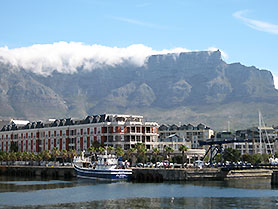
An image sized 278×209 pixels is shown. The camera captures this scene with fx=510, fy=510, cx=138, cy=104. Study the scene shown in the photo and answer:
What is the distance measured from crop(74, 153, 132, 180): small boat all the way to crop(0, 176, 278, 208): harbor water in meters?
12.1

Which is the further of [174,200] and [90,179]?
[90,179]

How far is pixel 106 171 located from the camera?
5640 inches

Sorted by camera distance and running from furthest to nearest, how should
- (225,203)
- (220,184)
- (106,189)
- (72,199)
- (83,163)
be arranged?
(83,163)
(220,184)
(106,189)
(72,199)
(225,203)

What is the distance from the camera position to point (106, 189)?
119 m

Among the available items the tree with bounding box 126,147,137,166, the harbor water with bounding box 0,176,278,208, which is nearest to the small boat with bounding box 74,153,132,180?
the harbor water with bounding box 0,176,278,208

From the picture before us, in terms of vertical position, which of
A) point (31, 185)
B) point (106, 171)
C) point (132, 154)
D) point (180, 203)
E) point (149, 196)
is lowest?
point (180, 203)

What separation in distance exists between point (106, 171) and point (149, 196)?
42574 millimetres

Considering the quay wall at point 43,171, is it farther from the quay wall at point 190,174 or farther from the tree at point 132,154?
the quay wall at point 190,174

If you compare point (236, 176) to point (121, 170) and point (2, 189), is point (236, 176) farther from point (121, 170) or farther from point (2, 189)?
point (2, 189)

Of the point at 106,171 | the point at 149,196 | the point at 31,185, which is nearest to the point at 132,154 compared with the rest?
the point at 106,171

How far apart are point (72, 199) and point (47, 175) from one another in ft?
282

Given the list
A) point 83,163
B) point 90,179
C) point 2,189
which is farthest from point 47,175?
point 2,189

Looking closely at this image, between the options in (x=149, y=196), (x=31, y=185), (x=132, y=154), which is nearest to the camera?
(x=149, y=196)

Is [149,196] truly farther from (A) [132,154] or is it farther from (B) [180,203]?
(A) [132,154]
